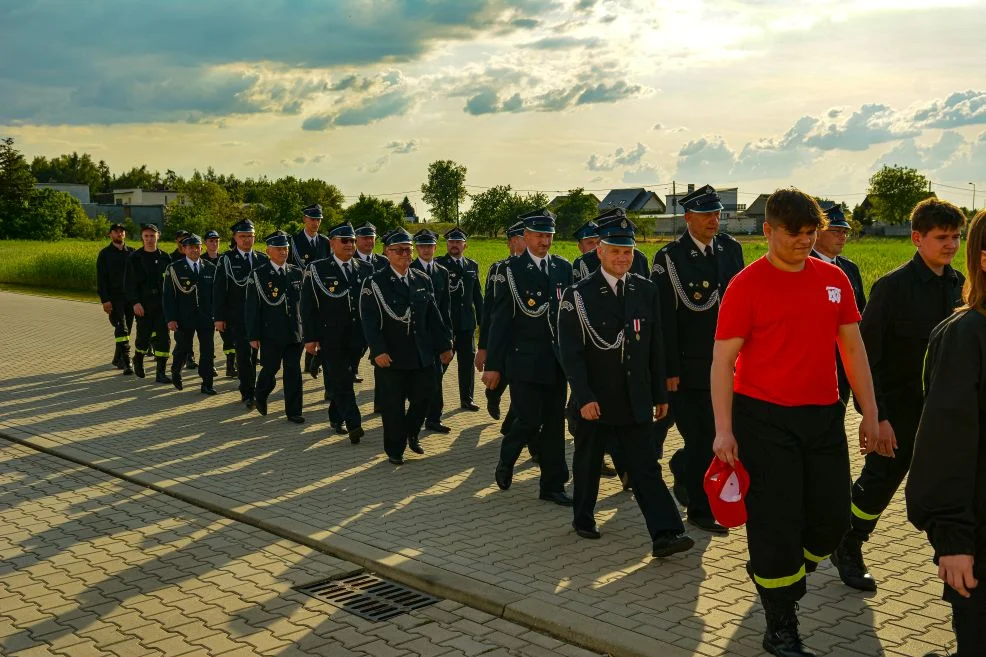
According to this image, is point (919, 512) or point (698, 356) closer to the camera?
point (919, 512)

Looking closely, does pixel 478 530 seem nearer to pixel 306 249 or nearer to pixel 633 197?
pixel 306 249

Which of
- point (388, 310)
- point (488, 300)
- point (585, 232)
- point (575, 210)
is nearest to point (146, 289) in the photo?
point (388, 310)

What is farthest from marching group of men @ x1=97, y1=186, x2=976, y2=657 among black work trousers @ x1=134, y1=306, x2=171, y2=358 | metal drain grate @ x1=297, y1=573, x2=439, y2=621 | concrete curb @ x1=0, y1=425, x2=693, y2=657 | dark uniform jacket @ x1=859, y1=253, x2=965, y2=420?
black work trousers @ x1=134, y1=306, x2=171, y2=358

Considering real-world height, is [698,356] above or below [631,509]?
above

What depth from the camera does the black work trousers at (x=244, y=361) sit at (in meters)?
12.4

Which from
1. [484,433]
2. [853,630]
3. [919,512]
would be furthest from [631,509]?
[919,512]

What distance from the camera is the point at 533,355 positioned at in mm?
7875

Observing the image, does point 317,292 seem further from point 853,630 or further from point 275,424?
point 853,630

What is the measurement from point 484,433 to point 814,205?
246 inches

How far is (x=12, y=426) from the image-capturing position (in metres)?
11.2

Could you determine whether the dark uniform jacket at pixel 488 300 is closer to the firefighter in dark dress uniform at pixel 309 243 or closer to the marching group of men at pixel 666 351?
the marching group of men at pixel 666 351

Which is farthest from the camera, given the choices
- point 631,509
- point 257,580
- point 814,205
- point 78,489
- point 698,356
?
point 78,489

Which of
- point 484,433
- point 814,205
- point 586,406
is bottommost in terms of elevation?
point 484,433

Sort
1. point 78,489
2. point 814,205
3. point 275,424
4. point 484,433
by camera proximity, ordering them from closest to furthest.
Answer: point 814,205, point 78,489, point 484,433, point 275,424
